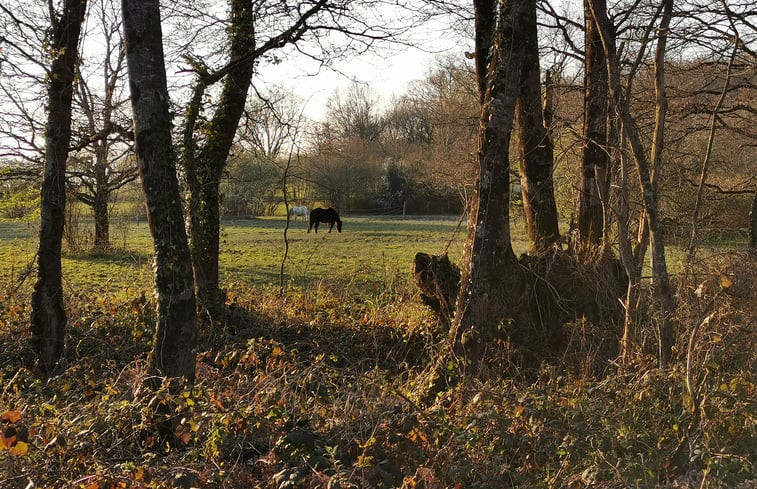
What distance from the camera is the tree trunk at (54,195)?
7.05 meters

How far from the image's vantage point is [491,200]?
654 cm

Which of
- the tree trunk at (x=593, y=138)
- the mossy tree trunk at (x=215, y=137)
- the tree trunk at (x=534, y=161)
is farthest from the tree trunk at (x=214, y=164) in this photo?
the tree trunk at (x=593, y=138)

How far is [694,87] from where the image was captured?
44.7 ft

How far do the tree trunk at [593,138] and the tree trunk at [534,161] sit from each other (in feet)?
1.76

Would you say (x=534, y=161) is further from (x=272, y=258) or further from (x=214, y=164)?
(x=272, y=258)

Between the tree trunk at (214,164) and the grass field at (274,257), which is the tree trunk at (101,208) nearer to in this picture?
the grass field at (274,257)

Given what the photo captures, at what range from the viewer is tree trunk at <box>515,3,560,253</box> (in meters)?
8.83

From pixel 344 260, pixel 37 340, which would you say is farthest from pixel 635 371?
pixel 344 260

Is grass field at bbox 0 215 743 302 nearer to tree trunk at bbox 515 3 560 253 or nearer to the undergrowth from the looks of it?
tree trunk at bbox 515 3 560 253

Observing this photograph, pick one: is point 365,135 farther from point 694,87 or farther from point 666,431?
point 666,431

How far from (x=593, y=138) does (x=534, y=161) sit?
106 cm

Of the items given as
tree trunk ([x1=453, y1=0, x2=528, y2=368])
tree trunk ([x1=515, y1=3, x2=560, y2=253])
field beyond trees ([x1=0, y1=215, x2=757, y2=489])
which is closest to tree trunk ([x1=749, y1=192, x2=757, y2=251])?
tree trunk ([x1=515, y1=3, x2=560, y2=253])

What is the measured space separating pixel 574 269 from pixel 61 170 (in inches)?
275

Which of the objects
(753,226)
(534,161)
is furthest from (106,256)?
(753,226)
